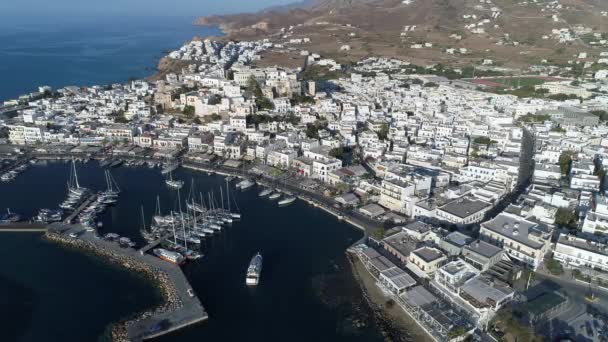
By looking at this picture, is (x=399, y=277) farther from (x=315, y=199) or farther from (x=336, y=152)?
(x=336, y=152)

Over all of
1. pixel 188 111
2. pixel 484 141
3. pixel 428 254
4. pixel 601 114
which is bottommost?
pixel 428 254

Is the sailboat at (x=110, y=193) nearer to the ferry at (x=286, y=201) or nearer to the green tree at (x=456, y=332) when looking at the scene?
the ferry at (x=286, y=201)

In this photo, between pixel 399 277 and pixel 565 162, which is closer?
pixel 399 277

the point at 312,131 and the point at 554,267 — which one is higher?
the point at 312,131

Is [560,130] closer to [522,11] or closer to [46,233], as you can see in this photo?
[46,233]

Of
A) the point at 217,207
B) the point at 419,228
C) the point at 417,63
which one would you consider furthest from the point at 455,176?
the point at 417,63

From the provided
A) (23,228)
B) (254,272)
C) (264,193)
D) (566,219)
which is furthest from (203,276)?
(566,219)

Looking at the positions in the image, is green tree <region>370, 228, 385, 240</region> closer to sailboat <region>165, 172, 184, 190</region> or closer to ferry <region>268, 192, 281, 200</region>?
ferry <region>268, 192, 281, 200</region>
